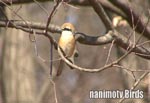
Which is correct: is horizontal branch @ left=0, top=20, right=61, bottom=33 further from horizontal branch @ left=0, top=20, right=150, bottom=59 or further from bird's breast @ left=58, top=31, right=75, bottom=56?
bird's breast @ left=58, top=31, right=75, bottom=56

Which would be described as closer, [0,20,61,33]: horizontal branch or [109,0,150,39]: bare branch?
[0,20,61,33]: horizontal branch

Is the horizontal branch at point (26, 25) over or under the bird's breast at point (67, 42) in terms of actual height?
under

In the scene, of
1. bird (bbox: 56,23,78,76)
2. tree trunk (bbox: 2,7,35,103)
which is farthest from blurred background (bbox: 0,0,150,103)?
bird (bbox: 56,23,78,76)

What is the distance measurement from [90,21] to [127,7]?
19.7 ft

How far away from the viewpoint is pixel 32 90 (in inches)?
250

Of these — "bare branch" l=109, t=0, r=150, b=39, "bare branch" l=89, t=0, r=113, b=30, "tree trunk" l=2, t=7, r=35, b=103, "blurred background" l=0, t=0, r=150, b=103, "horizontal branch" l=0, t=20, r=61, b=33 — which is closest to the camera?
"horizontal branch" l=0, t=20, r=61, b=33

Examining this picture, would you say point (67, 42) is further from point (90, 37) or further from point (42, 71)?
point (42, 71)

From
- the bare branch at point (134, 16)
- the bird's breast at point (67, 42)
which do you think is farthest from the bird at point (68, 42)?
the bare branch at point (134, 16)

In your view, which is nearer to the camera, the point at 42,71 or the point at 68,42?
the point at 68,42

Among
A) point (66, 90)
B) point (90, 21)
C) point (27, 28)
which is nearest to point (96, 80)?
point (66, 90)

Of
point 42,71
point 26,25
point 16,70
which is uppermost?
point 26,25

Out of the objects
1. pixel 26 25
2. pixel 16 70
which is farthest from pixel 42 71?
pixel 26 25

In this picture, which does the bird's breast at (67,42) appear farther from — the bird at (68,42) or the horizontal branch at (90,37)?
the horizontal branch at (90,37)

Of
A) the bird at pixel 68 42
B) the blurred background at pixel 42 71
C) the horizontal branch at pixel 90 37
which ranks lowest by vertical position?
the blurred background at pixel 42 71
